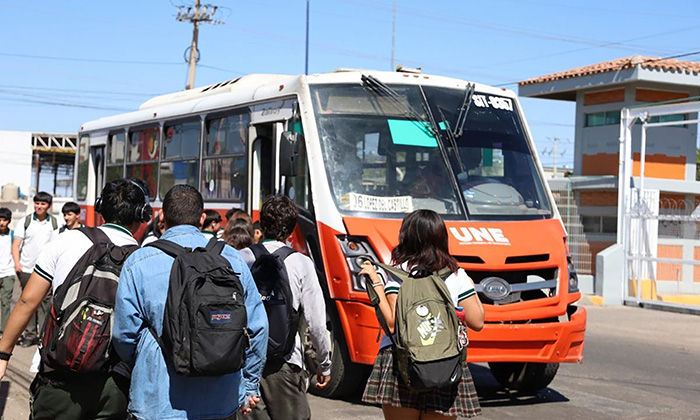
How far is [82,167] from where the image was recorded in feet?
53.1

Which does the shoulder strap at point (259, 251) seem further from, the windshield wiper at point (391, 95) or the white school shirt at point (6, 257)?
the white school shirt at point (6, 257)

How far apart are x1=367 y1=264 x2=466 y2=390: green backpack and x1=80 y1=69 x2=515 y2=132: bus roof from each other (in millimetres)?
5232

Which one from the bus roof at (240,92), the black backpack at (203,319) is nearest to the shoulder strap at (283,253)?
the black backpack at (203,319)

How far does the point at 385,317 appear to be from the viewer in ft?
15.0

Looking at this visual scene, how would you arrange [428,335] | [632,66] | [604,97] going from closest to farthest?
[428,335] < [632,66] < [604,97]

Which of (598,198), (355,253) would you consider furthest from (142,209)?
(598,198)

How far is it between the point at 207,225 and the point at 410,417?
13.3 feet

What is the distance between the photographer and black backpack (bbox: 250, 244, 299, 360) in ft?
16.4

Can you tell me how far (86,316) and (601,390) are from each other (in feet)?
22.0

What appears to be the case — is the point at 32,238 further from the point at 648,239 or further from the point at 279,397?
the point at 648,239

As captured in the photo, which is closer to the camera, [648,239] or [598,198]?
[648,239]

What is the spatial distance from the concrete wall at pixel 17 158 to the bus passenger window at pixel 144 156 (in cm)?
5217

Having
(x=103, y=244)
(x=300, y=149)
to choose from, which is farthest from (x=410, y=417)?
(x=300, y=149)

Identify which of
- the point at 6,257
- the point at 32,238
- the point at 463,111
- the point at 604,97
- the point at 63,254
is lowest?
the point at 6,257
